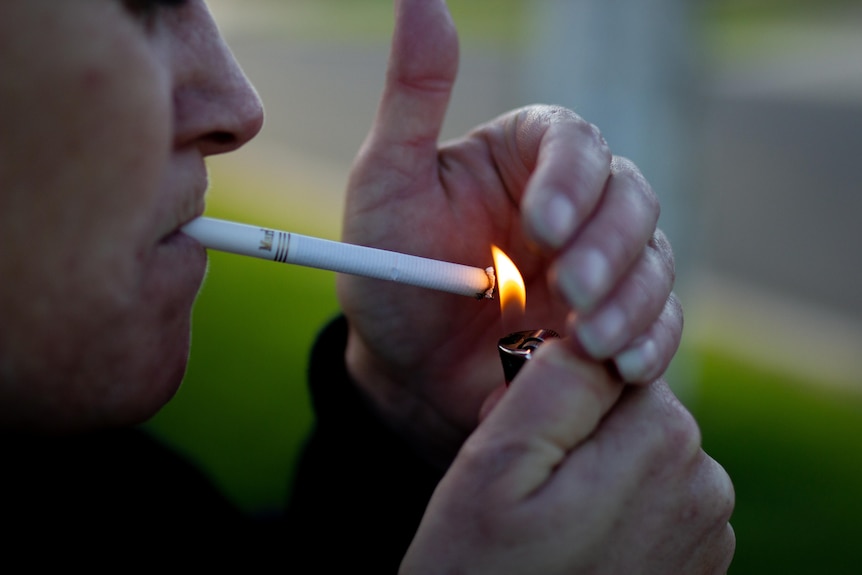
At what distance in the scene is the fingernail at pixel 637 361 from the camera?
78 cm

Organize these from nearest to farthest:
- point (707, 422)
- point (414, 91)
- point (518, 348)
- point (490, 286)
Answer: point (518, 348), point (490, 286), point (414, 91), point (707, 422)

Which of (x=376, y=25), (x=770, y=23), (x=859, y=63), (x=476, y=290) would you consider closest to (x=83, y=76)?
(x=476, y=290)

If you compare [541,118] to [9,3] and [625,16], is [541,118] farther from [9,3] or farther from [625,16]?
[625,16]

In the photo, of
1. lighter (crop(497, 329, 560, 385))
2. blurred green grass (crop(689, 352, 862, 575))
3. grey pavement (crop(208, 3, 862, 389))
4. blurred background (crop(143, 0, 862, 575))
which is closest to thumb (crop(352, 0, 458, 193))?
lighter (crop(497, 329, 560, 385))

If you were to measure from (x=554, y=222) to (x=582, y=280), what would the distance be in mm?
57

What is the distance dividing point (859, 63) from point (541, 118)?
3.85m

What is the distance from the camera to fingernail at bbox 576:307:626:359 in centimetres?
73

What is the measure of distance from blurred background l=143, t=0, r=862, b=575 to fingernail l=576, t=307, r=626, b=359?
820 mm

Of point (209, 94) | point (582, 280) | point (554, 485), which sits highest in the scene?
point (209, 94)

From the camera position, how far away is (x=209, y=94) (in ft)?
2.84

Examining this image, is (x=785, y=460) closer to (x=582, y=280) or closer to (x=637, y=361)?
(x=637, y=361)

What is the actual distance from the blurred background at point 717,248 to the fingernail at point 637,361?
2.62ft

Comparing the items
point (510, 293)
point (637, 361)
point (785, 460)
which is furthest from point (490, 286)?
point (785, 460)

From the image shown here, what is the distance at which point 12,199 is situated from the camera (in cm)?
69
